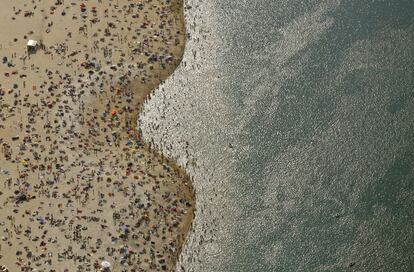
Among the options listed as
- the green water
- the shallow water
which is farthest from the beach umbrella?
the green water

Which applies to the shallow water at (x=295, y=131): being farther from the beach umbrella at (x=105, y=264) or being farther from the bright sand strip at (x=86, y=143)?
the beach umbrella at (x=105, y=264)

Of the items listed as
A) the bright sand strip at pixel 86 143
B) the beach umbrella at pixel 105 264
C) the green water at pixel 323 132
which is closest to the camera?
the beach umbrella at pixel 105 264

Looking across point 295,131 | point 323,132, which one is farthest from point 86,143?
point 323,132

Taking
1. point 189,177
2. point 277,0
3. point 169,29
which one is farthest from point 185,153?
point 277,0

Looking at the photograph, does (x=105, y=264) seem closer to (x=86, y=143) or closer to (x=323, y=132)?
(x=86, y=143)

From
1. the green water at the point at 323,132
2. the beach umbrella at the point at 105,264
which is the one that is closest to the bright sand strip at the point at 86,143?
the beach umbrella at the point at 105,264

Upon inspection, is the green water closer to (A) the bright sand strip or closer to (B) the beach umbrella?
(A) the bright sand strip

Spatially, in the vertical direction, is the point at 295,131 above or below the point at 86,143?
below
